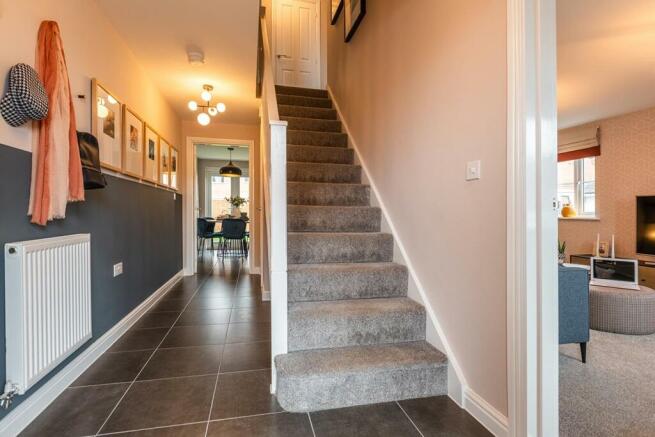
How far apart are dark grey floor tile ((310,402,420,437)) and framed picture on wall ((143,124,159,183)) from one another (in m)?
2.84

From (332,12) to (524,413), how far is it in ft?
16.5

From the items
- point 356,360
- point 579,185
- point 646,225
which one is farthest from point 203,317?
point 579,185

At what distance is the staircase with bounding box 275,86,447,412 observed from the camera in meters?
1.63

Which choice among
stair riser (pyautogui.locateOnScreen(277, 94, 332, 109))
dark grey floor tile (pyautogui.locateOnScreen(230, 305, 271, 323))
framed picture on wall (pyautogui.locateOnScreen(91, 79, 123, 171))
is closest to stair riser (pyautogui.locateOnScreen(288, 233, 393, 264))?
dark grey floor tile (pyautogui.locateOnScreen(230, 305, 271, 323))

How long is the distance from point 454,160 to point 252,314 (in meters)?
2.32

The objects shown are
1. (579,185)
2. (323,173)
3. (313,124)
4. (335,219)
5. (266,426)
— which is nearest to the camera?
(266,426)

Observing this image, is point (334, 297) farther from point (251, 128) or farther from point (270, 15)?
point (270, 15)

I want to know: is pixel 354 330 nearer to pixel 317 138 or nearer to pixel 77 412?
pixel 77 412

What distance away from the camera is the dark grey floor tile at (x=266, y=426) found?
142 centimetres

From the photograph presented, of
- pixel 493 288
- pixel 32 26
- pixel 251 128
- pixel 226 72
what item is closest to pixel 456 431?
pixel 493 288

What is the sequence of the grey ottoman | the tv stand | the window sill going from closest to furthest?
the grey ottoman, the tv stand, the window sill

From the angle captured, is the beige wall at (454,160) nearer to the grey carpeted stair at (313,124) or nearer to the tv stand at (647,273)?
the grey carpeted stair at (313,124)

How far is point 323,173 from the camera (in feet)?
10.4

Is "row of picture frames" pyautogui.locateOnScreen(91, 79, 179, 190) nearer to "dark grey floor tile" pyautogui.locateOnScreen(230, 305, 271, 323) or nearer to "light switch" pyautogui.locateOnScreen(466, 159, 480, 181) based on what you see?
"dark grey floor tile" pyautogui.locateOnScreen(230, 305, 271, 323)
